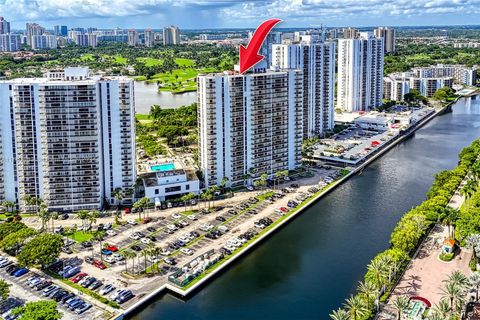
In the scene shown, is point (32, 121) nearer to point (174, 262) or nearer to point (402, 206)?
point (174, 262)

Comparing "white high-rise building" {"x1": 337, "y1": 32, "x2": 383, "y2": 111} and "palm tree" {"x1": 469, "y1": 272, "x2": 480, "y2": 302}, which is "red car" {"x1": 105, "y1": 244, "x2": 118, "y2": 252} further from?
"white high-rise building" {"x1": 337, "y1": 32, "x2": 383, "y2": 111}

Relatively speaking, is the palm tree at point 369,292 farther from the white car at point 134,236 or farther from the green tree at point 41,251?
the green tree at point 41,251

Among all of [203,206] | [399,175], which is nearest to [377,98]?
[399,175]

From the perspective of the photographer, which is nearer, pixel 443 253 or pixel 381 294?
pixel 381 294

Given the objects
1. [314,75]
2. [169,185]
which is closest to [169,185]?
[169,185]

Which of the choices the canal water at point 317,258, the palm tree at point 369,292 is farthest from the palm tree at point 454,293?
the canal water at point 317,258

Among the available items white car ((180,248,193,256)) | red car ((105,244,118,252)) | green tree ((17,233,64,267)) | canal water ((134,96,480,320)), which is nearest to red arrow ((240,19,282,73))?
canal water ((134,96,480,320))

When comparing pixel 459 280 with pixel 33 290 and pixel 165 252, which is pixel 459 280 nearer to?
pixel 165 252
